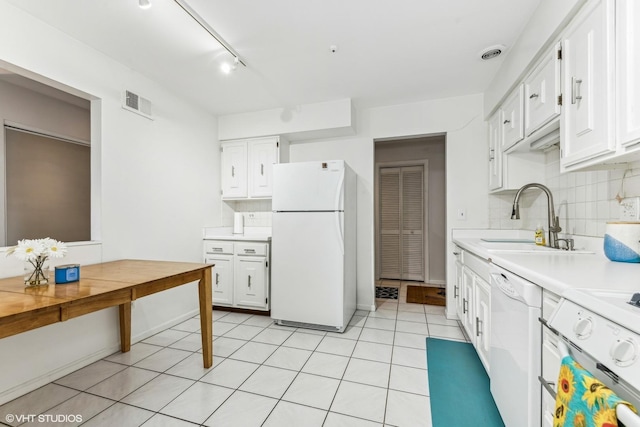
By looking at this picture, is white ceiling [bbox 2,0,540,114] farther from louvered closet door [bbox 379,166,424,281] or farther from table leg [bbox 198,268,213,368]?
louvered closet door [bbox 379,166,424,281]

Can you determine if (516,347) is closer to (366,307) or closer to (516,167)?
(516,167)

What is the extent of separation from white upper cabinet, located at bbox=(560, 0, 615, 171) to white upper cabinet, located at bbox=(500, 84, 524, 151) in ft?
1.97

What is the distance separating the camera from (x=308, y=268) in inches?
113

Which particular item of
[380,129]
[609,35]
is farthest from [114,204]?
[609,35]

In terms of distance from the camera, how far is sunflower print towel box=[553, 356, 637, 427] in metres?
0.64

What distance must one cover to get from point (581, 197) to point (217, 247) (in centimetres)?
339

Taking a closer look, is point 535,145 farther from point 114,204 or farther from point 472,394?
point 114,204

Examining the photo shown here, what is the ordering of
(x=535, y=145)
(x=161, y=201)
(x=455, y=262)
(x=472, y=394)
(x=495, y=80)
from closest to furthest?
(x=472, y=394)
(x=535, y=145)
(x=495, y=80)
(x=161, y=201)
(x=455, y=262)

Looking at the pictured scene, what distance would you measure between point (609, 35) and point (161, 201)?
11.0 ft

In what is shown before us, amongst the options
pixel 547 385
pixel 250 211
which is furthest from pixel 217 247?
pixel 547 385

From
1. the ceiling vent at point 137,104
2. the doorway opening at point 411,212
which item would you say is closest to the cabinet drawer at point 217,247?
the ceiling vent at point 137,104

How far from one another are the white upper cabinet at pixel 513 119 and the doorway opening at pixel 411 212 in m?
2.21

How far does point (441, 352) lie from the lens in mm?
2357

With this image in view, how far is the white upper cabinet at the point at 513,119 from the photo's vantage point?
2164mm
